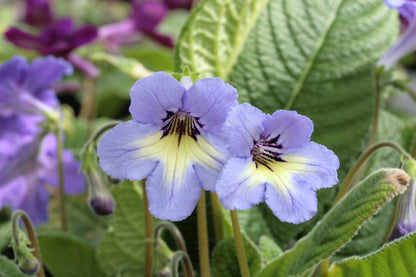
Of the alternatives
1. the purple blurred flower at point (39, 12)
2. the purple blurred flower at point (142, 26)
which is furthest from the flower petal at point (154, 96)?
the purple blurred flower at point (39, 12)

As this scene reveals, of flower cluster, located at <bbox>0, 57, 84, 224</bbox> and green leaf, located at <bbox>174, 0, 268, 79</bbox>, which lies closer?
green leaf, located at <bbox>174, 0, 268, 79</bbox>

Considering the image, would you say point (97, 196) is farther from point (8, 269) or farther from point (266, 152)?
point (266, 152)

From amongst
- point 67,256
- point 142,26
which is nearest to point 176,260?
point 67,256

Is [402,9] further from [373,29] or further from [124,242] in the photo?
[124,242]

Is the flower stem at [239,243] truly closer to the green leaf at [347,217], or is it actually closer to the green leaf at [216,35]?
the green leaf at [347,217]

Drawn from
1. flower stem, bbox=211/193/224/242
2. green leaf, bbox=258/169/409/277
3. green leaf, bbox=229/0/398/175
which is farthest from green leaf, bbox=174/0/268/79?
green leaf, bbox=258/169/409/277

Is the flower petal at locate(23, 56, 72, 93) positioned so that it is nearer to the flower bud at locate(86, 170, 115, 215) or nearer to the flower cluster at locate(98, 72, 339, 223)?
the flower bud at locate(86, 170, 115, 215)

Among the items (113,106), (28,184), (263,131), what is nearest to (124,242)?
(28,184)
